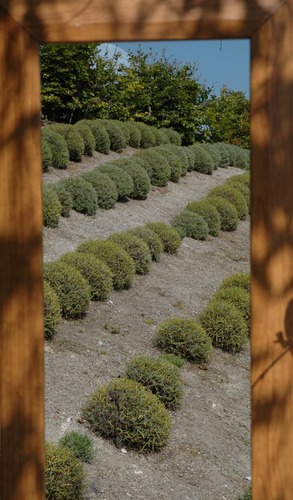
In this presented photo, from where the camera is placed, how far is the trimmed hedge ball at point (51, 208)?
10.1 m

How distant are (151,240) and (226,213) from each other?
372 centimetres

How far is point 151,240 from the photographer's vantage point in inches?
423

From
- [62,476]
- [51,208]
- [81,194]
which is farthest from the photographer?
[81,194]

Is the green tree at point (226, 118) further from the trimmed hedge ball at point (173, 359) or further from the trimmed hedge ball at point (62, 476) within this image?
the trimmed hedge ball at point (62, 476)

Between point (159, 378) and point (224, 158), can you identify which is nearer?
point (159, 378)

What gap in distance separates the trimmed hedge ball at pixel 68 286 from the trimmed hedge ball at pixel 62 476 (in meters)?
2.79

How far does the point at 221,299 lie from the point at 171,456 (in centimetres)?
355

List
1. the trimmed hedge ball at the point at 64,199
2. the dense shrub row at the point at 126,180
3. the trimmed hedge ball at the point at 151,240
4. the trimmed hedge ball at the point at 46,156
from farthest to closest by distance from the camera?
the trimmed hedge ball at the point at 46,156
the dense shrub row at the point at 126,180
the trimmed hedge ball at the point at 64,199
the trimmed hedge ball at the point at 151,240

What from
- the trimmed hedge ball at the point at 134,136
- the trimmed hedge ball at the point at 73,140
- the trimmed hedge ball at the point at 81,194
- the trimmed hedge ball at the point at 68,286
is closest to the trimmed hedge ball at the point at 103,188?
the trimmed hedge ball at the point at 81,194

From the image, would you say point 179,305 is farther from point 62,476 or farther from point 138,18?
point 138,18

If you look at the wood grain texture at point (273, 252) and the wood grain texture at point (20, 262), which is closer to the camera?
the wood grain texture at point (273, 252)

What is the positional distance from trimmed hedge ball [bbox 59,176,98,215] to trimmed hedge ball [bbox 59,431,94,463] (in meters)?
6.14

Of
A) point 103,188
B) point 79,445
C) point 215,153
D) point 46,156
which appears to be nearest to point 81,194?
point 103,188

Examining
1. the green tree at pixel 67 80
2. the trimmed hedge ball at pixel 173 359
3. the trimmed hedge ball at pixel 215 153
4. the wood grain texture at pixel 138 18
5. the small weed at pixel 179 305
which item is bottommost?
the trimmed hedge ball at pixel 173 359
